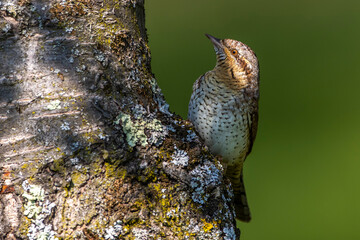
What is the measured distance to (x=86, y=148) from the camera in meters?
1.51

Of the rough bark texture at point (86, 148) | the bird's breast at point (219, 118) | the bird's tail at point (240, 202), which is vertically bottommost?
the bird's tail at point (240, 202)

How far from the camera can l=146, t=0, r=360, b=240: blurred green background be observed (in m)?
3.64

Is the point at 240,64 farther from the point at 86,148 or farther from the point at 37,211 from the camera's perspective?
the point at 37,211

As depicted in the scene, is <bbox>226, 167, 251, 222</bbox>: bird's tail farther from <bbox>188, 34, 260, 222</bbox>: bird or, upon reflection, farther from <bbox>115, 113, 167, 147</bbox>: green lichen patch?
<bbox>115, 113, 167, 147</bbox>: green lichen patch

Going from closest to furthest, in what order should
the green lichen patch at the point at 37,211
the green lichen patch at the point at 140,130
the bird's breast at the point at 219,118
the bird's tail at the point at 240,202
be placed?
the green lichen patch at the point at 37,211 → the green lichen patch at the point at 140,130 → the bird's breast at the point at 219,118 → the bird's tail at the point at 240,202

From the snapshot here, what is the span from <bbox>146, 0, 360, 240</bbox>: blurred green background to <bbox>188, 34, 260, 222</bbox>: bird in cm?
98

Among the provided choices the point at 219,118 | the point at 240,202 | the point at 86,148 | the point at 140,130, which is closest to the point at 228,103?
the point at 219,118

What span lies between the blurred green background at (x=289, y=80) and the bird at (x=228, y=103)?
3.22 feet

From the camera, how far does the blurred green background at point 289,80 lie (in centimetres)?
364

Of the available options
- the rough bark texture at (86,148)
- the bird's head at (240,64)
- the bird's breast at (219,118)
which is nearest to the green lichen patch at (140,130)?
the rough bark texture at (86,148)

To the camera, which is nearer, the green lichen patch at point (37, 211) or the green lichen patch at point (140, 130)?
the green lichen patch at point (37, 211)

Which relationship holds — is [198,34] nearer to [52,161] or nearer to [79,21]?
[79,21]

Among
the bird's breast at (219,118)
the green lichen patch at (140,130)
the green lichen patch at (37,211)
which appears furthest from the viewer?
the bird's breast at (219,118)

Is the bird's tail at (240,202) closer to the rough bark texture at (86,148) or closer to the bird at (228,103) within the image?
the bird at (228,103)
